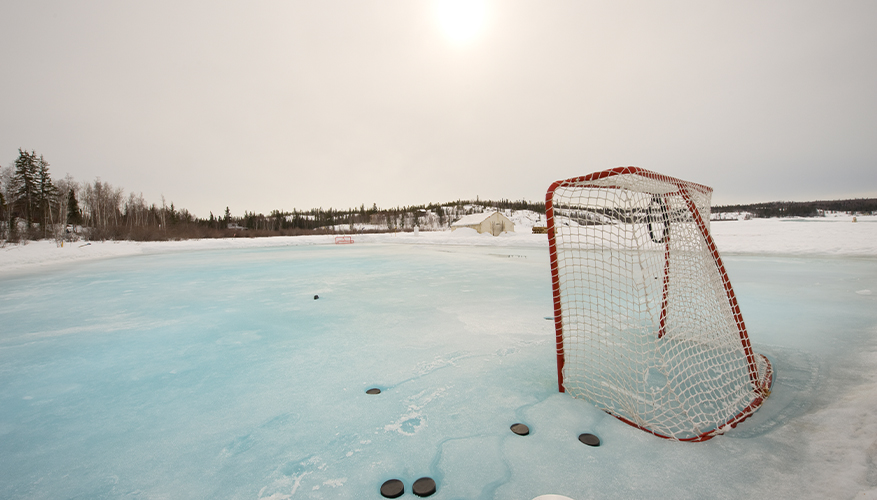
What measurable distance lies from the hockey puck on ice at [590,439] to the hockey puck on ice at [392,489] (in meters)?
1.05

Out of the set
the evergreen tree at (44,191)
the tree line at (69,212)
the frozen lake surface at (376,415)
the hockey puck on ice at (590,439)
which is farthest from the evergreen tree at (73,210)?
the hockey puck on ice at (590,439)

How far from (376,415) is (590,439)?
1.30 meters

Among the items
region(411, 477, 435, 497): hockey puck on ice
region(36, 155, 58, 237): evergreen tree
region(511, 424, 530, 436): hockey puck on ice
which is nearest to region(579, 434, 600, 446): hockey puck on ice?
region(511, 424, 530, 436): hockey puck on ice

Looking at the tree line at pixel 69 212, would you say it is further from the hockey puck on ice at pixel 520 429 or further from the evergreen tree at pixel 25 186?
the hockey puck on ice at pixel 520 429

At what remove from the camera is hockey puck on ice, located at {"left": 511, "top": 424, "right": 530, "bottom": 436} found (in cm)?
194

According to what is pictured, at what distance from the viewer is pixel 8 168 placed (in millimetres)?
34500

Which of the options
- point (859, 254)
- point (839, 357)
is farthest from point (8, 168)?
point (859, 254)

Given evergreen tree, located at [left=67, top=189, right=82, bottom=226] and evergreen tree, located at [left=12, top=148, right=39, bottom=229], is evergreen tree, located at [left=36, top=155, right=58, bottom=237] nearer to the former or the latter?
evergreen tree, located at [left=12, top=148, right=39, bottom=229]

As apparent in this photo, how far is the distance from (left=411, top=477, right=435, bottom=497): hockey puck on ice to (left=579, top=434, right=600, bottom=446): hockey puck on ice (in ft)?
3.00

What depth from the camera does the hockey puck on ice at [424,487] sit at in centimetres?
149

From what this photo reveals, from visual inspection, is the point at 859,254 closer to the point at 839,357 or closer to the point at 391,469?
the point at 839,357

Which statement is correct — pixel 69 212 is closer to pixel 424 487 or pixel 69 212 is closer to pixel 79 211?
pixel 79 211

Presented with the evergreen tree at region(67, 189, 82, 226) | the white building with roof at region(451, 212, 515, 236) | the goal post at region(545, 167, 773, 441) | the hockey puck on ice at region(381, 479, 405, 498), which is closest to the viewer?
the hockey puck on ice at region(381, 479, 405, 498)

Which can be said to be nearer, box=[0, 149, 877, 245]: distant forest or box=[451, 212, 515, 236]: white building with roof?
box=[0, 149, 877, 245]: distant forest
